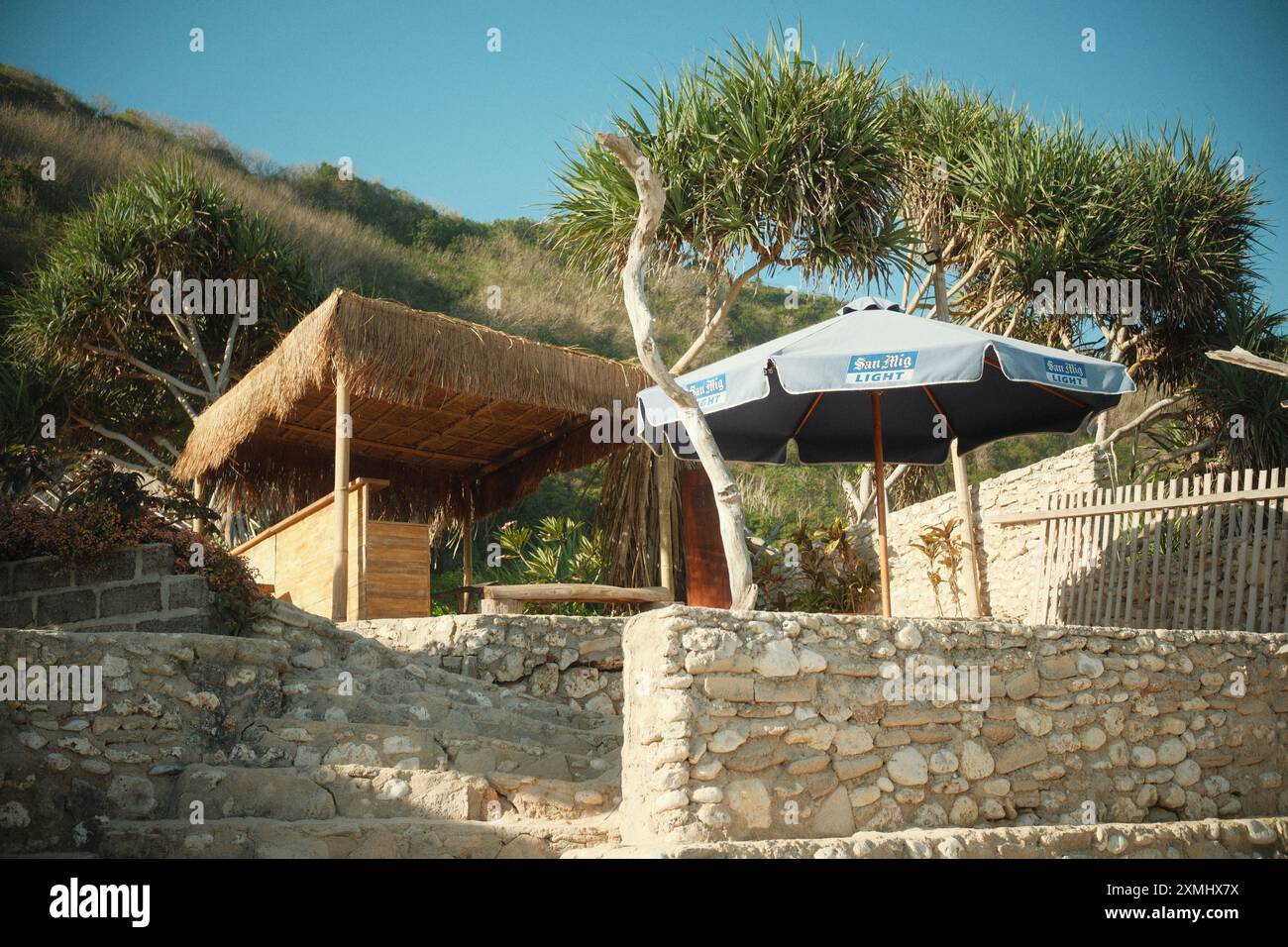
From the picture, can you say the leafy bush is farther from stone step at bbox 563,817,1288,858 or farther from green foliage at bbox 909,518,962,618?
green foliage at bbox 909,518,962,618

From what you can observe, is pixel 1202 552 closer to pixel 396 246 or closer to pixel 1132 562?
pixel 1132 562

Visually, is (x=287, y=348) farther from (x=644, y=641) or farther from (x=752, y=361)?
(x=644, y=641)

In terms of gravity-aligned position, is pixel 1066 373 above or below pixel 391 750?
above

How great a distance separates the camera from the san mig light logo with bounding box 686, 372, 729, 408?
5.73 metres

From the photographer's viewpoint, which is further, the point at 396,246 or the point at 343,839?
the point at 396,246

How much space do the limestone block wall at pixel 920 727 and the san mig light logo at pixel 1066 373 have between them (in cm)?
134

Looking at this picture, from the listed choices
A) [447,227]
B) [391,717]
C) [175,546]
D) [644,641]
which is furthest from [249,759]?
[447,227]

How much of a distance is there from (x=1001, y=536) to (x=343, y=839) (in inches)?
282

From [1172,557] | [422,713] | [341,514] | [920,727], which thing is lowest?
[422,713]

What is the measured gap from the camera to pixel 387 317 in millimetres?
8172

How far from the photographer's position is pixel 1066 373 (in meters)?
5.79

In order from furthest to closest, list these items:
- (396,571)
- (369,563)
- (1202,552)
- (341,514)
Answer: (396,571), (369,563), (341,514), (1202,552)

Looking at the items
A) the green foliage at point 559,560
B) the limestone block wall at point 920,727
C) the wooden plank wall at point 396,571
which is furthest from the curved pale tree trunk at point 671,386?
Answer: the green foliage at point 559,560

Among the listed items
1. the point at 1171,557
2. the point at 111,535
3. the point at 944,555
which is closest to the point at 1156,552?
the point at 1171,557
